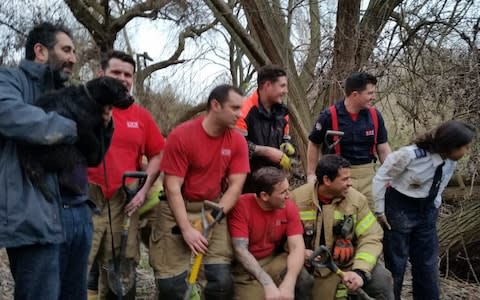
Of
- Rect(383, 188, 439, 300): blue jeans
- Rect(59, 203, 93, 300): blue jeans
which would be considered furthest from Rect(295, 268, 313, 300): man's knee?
Rect(59, 203, 93, 300): blue jeans

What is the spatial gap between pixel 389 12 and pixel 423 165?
401 cm

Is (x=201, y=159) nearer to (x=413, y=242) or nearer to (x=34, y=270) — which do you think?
Answer: (x=34, y=270)

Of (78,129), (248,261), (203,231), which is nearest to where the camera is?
(78,129)

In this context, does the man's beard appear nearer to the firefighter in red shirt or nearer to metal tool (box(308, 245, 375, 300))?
the firefighter in red shirt

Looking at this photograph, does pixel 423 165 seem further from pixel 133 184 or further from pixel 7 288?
pixel 7 288

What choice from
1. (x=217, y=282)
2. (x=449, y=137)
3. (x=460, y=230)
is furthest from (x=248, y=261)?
(x=460, y=230)

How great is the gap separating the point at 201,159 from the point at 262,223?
0.63 metres

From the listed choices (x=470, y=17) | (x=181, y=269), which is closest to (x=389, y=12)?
(x=470, y=17)

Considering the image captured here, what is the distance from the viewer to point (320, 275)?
420 cm

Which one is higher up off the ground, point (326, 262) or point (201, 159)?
point (201, 159)

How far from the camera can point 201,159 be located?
3.96 meters

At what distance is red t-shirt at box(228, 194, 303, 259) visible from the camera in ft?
13.4

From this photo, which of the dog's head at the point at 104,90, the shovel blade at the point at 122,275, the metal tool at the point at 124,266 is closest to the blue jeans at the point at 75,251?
the dog's head at the point at 104,90

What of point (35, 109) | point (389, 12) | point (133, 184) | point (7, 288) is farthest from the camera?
point (389, 12)
